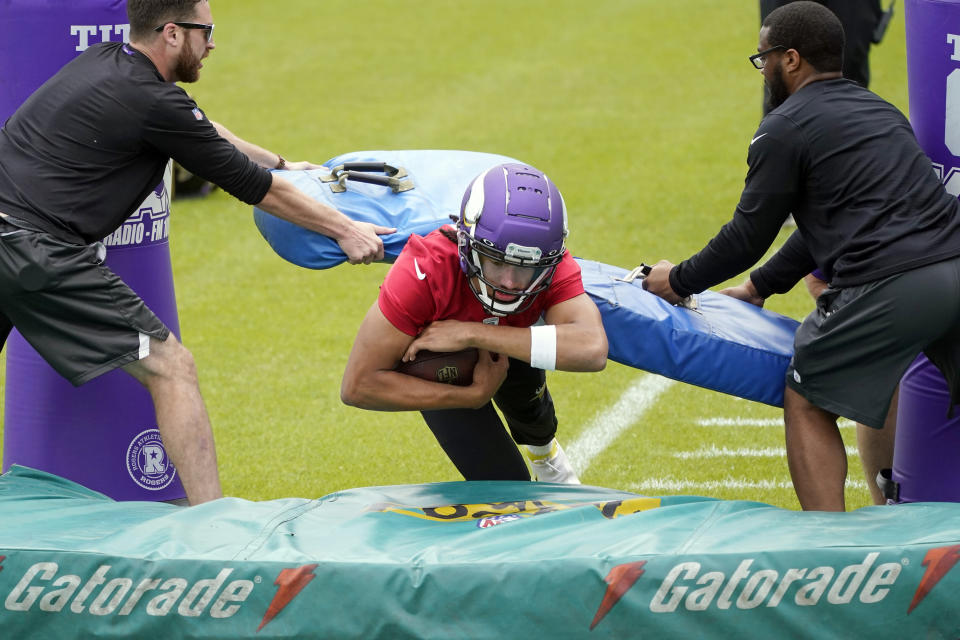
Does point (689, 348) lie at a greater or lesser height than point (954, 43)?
lesser

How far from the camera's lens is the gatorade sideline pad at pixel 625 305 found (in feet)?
16.6

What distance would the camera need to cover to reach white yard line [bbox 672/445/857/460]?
272 inches

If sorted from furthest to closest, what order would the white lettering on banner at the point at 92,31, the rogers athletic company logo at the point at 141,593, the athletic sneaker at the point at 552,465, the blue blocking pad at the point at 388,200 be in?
the athletic sneaker at the point at 552,465 → the white lettering on banner at the point at 92,31 → the blue blocking pad at the point at 388,200 → the rogers athletic company logo at the point at 141,593

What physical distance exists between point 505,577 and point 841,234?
1.83 m

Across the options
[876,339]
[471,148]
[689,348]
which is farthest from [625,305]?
[471,148]

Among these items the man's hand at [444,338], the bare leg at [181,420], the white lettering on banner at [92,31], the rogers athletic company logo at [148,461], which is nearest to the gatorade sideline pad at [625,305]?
the man's hand at [444,338]

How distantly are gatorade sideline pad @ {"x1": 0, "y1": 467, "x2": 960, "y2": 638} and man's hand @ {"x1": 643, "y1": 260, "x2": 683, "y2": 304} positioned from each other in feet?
3.67

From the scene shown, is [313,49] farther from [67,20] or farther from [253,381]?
[67,20]

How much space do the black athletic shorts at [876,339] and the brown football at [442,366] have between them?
1294 millimetres

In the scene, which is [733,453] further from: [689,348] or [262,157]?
[262,157]

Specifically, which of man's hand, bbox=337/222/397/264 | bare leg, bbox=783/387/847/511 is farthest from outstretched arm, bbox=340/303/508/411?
bare leg, bbox=783/387/847/511

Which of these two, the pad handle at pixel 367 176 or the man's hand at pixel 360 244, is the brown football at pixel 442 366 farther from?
the pad handle at pixel 367 176

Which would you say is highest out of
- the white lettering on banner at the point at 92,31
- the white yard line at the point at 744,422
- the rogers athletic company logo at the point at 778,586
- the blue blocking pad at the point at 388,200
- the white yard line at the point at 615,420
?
the white lettering on banner at the point at 92,31

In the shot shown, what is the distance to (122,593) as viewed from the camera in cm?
425
